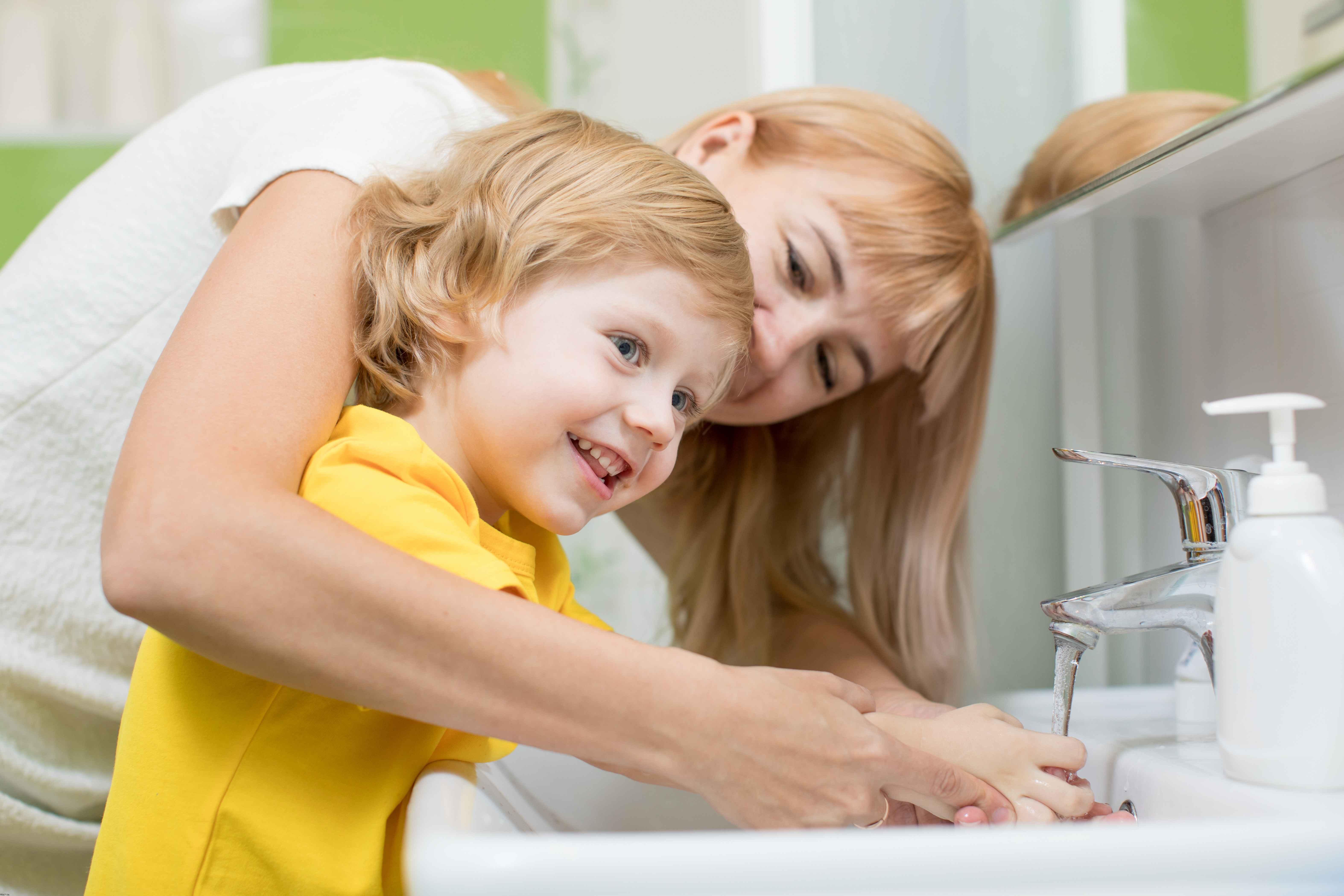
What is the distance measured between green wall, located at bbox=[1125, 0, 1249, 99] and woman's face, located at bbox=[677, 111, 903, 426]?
0.76 ft

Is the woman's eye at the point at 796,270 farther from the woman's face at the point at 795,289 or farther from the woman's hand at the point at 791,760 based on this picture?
the woman's hand at the point at 791,760

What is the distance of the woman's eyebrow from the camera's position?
0.86 m

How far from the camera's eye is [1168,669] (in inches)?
38.0

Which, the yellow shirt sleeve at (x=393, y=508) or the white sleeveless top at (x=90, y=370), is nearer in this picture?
the yellow shirt sleeve at (x=393, y=508)

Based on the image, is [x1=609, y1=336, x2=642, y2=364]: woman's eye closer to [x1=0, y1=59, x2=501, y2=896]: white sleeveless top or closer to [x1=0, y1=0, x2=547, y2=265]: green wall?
[x1=0, y1=59, x2=501, y2=896]: white sleeveless top

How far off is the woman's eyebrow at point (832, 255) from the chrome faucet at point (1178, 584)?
31 cm

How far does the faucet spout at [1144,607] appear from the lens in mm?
590

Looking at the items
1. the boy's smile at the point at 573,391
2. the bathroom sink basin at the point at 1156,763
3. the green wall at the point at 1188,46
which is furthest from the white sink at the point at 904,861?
the green wall at the point at 1188,46

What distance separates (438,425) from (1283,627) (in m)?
0.49

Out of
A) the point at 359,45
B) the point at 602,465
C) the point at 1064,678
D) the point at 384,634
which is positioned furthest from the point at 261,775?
the point at 359,45

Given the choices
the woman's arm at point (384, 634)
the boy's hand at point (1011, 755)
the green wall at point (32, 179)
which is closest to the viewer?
the woman's arm at point (384, 634)

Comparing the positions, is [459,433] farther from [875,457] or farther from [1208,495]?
[875,457]

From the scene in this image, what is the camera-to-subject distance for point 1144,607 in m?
0.60

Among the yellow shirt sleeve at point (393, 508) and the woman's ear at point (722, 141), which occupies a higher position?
the woman's ear at point (722, 141)
